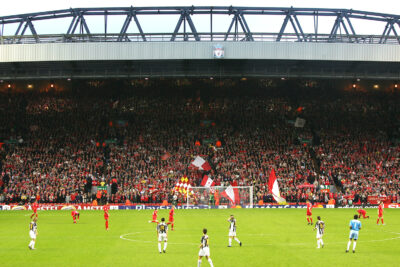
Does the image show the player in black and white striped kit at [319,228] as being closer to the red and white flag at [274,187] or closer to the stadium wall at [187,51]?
the red and white flag at [274,187]

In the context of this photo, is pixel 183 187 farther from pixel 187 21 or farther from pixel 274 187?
pixel 187 21

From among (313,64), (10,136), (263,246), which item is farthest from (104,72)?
(263,246)

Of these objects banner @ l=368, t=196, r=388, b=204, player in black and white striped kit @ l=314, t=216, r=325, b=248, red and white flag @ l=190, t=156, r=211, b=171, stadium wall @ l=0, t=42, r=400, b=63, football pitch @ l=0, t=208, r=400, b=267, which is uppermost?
stadium wall @ l=0, t=42, r=400, b=63

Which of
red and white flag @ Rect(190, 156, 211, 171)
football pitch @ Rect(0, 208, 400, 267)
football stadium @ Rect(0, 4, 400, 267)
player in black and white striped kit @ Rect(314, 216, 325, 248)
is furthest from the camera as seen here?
red and white flag @ Rect(190, 156, 211, 171)

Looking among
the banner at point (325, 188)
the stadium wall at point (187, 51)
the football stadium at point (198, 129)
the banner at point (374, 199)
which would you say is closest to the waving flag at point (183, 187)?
the football stadium at point (198, 129)

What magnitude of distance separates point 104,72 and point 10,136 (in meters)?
19.8

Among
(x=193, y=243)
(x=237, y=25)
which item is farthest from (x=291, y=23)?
(x=193, y=243)

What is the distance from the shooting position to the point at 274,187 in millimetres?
58344

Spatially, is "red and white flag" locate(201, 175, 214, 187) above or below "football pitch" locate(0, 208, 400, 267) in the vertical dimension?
above

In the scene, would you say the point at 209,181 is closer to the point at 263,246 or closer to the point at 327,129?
the point at 327,129

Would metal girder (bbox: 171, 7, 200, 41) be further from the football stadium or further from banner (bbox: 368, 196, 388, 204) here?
banner (bbox: 368, 196, 388, 204)

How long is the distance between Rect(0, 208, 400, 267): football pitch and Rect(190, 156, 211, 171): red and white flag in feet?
65.6

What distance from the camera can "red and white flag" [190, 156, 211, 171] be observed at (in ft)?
212

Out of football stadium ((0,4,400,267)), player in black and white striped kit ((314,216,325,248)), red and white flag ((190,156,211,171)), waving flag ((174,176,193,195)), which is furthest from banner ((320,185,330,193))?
player in black and white striped kit ((314,216,325,248))
